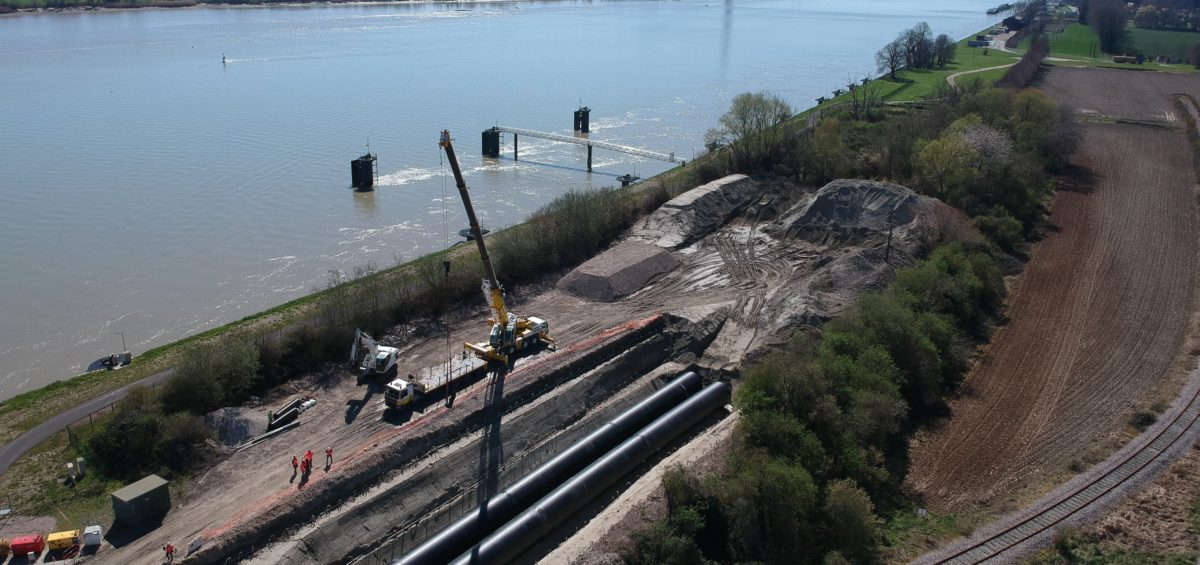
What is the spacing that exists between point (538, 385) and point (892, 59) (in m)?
99.5

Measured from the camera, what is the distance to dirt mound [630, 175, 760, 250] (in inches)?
1853

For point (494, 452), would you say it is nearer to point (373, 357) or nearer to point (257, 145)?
point (373, 357)

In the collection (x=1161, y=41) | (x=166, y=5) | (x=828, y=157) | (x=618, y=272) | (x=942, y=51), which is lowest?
(x=618, y=272)

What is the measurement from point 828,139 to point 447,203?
2822 cm

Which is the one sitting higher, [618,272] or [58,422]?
[618,272]

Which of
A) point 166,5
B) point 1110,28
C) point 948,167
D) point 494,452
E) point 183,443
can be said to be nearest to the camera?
point 183,443

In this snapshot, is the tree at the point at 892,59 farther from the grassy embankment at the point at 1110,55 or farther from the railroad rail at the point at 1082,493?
the railroad rail at the point at 1082,493

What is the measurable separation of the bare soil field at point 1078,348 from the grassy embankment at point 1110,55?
67398 millimetres

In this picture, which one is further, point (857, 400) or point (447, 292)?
point (447, 292)

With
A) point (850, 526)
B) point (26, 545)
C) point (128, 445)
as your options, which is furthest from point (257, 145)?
point (850, 526)

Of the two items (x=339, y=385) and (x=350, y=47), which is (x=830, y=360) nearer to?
(x=339, y=385)

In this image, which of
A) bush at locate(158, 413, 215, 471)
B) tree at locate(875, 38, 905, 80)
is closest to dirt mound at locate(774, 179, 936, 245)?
bush at locate(158, 413, 215, 471)

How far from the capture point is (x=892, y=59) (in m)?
113

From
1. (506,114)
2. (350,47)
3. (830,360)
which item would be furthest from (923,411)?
(350,47)
